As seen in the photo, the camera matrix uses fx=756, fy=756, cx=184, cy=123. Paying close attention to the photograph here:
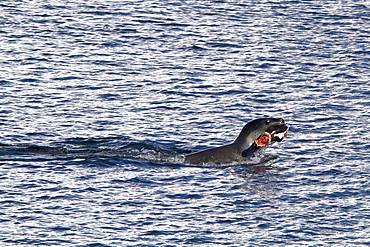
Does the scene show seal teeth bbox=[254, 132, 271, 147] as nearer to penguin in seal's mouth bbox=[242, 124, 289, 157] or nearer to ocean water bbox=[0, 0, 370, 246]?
penguin in seal's mouth bbox=[242, 124, 289, 157]

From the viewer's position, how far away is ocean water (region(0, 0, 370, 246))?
16906mm

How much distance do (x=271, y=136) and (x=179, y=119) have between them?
4841 millimetres

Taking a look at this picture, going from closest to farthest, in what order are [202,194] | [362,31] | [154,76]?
[202,194] → [154,76] → [362,31]

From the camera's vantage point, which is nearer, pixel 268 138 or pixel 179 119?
pixel 268 138

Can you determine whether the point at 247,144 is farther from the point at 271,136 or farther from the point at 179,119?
the point at 179,119

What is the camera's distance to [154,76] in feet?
98.5

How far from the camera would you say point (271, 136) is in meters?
21.2

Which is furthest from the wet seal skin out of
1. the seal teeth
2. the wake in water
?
the wake in water

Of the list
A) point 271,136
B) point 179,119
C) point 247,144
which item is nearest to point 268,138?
point 271,136

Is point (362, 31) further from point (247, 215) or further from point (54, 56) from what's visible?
point (247, 215)

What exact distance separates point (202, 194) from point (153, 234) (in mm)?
2746

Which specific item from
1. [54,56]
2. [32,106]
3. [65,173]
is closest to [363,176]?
[65,173]

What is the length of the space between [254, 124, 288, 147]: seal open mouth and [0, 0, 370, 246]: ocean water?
58 cm

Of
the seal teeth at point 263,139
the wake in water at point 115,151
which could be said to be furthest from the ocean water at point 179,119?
the seal teeth at point 263,139
